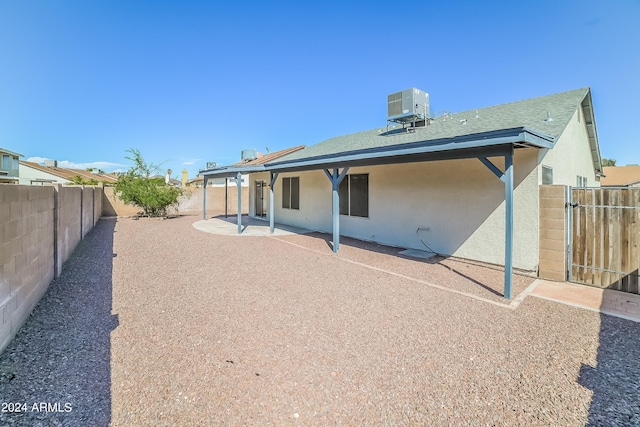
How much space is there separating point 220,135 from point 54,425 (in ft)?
78.8

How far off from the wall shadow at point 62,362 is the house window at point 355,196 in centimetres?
717

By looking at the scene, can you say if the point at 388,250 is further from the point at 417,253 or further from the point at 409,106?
the point at 409,106

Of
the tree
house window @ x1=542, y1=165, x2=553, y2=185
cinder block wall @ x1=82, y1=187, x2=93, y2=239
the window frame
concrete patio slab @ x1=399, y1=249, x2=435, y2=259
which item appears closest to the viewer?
house window @ x1=542, y1=165, x2=553, y2=185

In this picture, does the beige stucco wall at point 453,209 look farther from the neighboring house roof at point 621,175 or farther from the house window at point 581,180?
the neighboring house roof at point 621,175

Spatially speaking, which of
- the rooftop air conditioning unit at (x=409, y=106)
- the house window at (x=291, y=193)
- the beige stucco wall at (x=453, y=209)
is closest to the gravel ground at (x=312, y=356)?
the beige stucco wall at (x=453, y=209)

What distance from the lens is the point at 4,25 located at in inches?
310

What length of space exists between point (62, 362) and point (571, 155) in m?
11.2

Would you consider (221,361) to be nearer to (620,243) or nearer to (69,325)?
(69,325)

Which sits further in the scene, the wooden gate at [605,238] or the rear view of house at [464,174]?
the rear view of house at [464,174]

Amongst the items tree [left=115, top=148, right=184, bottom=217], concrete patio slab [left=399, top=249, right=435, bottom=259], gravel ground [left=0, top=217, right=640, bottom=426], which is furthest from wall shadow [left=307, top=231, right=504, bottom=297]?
tree [left=115, top=148, right=184, bottom=217]

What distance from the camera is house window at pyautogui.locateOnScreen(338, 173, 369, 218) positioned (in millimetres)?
9506

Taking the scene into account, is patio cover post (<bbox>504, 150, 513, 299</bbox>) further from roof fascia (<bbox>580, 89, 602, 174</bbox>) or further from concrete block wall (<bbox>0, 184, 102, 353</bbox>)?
concrete block wall (<bbox>0, 184, 102, 353</bbox>)

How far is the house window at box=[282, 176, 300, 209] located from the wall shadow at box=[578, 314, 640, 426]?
34.9ft

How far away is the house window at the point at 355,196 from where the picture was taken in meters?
9.51
